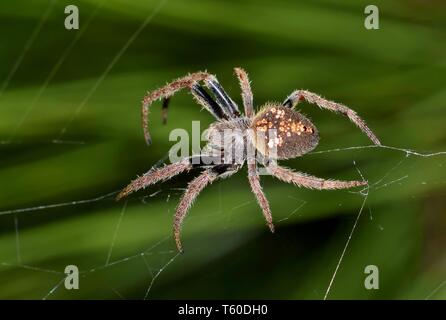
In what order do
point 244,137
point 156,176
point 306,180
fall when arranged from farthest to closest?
Result: 1. point 244,137
2. point 156,176
3. point 306,180

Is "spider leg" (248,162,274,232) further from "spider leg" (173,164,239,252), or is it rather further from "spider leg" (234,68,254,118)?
"spider leg" (234,68,254,118)

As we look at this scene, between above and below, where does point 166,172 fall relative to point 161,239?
above

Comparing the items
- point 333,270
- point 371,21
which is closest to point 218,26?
point 371,21

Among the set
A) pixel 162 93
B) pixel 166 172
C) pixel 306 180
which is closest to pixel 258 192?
pixel 306 180

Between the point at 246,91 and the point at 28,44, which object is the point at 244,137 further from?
the point at 28,44

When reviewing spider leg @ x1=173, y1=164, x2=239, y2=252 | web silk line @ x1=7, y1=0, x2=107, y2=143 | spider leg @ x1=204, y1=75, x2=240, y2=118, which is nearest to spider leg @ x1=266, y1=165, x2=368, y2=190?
spider leg @ x1=173, y1=164, x2=239, y2=252
